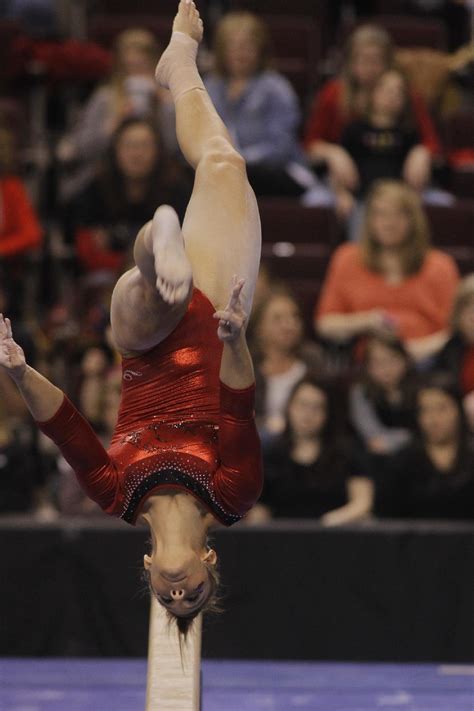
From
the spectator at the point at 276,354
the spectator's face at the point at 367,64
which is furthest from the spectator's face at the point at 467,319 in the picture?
the spectator's face at the point at 367,64

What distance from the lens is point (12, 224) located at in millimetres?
6445

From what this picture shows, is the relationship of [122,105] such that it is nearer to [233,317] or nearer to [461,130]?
[461,130]

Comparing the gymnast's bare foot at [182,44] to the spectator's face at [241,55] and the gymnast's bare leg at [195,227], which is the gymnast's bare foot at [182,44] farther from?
the spectator's face at [241,55]

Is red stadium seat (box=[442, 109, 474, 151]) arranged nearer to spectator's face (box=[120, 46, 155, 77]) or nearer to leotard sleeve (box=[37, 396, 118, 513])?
spectator's face (box=[120, 46, 155, 77])

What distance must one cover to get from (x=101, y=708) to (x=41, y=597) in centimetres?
79

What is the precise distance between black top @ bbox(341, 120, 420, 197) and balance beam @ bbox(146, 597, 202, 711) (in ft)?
10.3

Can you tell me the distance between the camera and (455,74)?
6957mm

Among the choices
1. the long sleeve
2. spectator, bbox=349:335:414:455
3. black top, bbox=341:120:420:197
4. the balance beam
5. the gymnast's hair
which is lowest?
the balance beam

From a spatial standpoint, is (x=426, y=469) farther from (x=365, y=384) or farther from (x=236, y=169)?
(x=236, y=169)

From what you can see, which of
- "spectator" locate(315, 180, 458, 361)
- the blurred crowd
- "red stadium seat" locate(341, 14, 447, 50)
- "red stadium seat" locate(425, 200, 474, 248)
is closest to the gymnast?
the blurred crowd

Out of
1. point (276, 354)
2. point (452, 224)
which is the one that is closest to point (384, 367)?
point (276, 354)

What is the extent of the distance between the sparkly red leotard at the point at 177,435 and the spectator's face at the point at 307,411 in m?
1.44

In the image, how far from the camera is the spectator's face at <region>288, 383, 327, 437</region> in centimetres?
536

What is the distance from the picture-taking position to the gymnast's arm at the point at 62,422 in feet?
11.6
